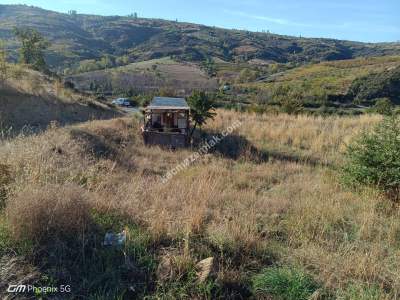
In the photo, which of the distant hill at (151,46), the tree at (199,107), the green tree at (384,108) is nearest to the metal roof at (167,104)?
the tree at (199,107)

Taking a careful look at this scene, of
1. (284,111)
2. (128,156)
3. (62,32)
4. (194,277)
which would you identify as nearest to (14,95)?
(128,156)

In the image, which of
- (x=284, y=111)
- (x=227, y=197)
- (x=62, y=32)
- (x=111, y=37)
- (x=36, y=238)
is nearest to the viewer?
(x=36, y=238)

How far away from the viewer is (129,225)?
3.65m

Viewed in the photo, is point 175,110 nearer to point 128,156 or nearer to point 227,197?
point 128,156

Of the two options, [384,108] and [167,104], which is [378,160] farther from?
[384,108]

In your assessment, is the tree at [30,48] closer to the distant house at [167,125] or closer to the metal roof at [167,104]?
the metal roof at [167,104]

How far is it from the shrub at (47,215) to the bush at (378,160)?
434 centimetres

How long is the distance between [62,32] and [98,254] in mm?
138280

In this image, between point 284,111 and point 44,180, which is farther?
point 284,111

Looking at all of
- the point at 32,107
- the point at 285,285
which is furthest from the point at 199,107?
the point at 285,285

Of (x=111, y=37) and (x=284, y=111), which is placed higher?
(x=111, y=37)

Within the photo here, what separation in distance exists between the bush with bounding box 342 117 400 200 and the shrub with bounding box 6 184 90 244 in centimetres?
434

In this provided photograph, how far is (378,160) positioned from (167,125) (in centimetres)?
915

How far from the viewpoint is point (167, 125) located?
13.9 metres
